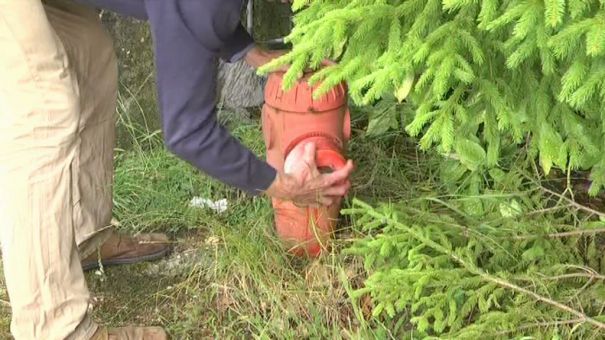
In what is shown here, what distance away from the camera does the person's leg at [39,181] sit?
2289 mm

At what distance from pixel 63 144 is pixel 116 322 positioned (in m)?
0.76

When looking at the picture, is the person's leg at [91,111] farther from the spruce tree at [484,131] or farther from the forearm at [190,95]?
the spruce tree at [484,131]

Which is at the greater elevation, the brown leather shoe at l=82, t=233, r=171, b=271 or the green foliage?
the green foliage

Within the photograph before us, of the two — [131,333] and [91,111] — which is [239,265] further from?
[91,111]

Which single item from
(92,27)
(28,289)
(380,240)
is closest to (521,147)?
(380,240)

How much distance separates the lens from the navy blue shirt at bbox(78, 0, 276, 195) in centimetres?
185

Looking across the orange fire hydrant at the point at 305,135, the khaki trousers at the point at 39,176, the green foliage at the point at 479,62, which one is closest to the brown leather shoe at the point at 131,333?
the khaki trousers at the point at 39,176

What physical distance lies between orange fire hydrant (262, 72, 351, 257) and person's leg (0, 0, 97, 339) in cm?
63

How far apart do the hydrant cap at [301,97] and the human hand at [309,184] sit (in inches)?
5.3

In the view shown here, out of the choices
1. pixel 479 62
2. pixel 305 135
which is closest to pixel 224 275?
pixel 305 135

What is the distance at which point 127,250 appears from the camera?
303 cm

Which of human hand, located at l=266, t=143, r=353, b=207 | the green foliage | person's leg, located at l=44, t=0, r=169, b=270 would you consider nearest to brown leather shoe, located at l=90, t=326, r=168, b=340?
person's leg, located at l=44, t=0, r=169, b=270

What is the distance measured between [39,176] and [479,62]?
1276mm

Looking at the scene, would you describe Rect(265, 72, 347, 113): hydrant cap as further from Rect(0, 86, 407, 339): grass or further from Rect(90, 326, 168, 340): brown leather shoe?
Rect(90, 326, 168, 340): brown leather shoe
